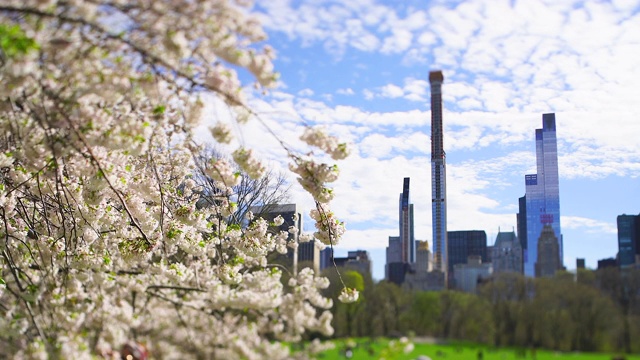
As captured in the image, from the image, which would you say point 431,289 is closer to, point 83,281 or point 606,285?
point 606,285

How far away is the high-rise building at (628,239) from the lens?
7.61 metres

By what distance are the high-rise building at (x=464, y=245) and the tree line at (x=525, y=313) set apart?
5.42ft

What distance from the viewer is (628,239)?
8.42 metres

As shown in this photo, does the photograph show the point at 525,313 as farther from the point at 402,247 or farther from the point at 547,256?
the point at 402,247

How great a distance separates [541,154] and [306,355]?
59.4ft

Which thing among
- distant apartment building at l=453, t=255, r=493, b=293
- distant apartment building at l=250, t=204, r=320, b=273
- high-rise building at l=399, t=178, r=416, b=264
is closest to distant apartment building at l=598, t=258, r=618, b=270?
distant apartment building at l=453, t=255, r=493, b=293

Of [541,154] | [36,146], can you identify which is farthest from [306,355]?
[541,154]

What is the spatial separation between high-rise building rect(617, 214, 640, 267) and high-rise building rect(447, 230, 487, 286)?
2209 mm

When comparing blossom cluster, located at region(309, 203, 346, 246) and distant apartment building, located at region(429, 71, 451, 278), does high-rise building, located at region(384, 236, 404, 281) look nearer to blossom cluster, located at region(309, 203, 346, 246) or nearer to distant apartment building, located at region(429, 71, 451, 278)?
distant apartment building, located at region(429, 71, 451, 278)

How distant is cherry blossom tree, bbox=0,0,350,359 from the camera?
2.70 metres

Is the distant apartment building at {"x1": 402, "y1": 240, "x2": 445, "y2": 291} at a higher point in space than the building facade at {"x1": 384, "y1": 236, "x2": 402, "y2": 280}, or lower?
lower

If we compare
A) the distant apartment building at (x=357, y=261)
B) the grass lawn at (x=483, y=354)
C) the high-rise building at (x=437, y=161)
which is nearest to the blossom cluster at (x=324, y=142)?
the grass lawn at (x=483, y=354)

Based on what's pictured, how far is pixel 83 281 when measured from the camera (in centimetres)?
494

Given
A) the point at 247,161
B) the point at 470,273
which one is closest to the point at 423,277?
the point at 470,273
